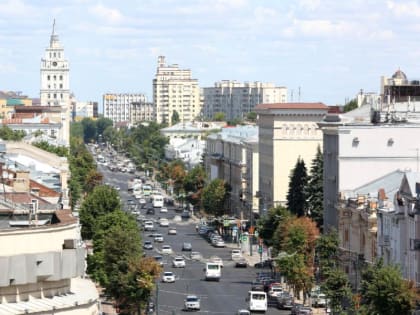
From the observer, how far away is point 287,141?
14438 cm

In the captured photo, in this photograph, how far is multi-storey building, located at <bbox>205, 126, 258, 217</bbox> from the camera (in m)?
161

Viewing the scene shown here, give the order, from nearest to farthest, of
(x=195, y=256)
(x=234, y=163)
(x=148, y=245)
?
(x=195, y=256) < (x=148, y=245) < (x=234, y=163)

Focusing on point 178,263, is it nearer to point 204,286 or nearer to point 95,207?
point 95,207

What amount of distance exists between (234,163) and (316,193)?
200ft

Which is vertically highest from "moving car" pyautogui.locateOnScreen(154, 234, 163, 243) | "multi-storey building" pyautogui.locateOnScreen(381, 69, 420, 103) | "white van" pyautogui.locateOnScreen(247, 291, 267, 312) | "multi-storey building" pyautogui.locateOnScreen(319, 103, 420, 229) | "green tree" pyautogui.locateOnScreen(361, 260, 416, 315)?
"multi-storey building" pyautogui.locateOnScreen(381, 69, 420, 103)

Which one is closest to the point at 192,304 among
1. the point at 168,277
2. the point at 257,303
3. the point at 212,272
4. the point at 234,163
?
the point at 257,303

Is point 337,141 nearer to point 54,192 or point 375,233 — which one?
point 375,233

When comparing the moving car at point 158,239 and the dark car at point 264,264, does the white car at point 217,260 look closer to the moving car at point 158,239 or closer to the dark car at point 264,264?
the dark car at point 264,264

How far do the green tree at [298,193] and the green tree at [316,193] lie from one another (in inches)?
57.2

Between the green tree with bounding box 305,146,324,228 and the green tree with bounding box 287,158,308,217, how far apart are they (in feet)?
4.77

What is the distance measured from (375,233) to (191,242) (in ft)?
152

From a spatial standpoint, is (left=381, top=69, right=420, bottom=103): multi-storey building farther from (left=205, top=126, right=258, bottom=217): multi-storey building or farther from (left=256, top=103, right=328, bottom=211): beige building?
(left=205, top=126, right=258, bottom=217): multi-storey building

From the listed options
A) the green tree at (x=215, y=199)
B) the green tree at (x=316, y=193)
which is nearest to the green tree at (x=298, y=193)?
the green tree at (x=316, y=193)

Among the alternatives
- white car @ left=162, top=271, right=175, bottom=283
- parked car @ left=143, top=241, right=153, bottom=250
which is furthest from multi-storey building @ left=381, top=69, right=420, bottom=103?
white car @ left=162, top=271, right=175, bottom=283
